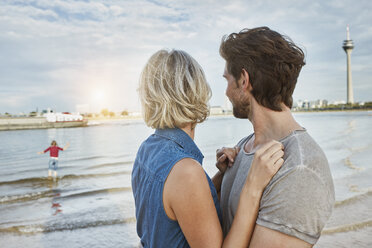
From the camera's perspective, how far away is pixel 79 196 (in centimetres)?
1045

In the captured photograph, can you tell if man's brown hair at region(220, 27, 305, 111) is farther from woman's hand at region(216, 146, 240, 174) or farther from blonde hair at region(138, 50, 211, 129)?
woman's hand at region(216, 146, 240, 174)

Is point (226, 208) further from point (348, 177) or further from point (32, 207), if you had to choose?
point (348, 177)

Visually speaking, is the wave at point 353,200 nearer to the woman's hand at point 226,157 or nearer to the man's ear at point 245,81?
the woman's hand at point 226,157

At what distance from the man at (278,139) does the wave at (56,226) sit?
5.76 meters

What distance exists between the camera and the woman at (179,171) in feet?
5.47

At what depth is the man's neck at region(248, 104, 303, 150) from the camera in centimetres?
195

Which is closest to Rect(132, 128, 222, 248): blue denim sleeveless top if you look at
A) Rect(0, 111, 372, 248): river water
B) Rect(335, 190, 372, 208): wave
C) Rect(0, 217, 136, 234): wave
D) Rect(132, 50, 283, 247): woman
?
Rect(132, 50, 283, 247): woman

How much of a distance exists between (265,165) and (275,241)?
15.5 inches

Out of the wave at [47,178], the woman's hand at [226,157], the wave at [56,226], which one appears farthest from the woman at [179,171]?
the wave at [47,178]

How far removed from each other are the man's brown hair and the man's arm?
785 mm

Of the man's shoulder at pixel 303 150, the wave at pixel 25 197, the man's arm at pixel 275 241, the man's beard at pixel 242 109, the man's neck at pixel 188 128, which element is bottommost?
the wave at pixel 25 197

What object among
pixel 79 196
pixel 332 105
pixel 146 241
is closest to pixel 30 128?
pixel 79 196

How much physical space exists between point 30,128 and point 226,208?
97226 millimetres

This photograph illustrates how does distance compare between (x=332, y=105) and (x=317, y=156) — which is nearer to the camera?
(x=317, y=156)
